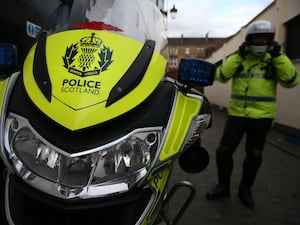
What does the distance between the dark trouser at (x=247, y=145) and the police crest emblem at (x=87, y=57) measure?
→ 2690 millimetres

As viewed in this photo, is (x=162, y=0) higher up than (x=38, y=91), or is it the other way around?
(x=162, y=0)

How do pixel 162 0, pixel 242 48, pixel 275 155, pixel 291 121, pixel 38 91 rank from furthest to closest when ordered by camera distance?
1. pixel 291 121
2. pixel 275 155
3. pixel 242 48
4. pixel 162 0
5. pixel 38 91

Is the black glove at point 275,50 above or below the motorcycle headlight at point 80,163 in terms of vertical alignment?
above

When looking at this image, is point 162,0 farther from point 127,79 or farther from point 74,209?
point 74,209

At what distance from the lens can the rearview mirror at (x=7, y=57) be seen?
1.78 metres

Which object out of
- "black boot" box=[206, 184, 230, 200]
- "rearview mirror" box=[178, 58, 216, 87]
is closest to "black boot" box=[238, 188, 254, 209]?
"black boot" box=[206, 184, 230, 200]

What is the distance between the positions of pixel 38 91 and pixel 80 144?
323mm

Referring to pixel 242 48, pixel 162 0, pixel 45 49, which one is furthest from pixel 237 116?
pixel 45 49

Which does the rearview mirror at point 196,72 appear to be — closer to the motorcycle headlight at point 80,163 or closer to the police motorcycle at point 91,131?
the police motorcycle at point 91,131

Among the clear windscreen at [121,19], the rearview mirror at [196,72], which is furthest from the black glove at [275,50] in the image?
the rearview mirror at [196,72]

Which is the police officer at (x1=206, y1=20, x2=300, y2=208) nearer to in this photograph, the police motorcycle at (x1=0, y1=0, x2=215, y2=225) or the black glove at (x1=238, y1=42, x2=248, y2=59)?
the black glove at (x1=238, y1=42, x2=248, y2=59)

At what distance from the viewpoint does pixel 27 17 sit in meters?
3.58

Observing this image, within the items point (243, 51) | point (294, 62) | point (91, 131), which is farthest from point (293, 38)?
point (91, 131)

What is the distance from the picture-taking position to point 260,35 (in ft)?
12.1
